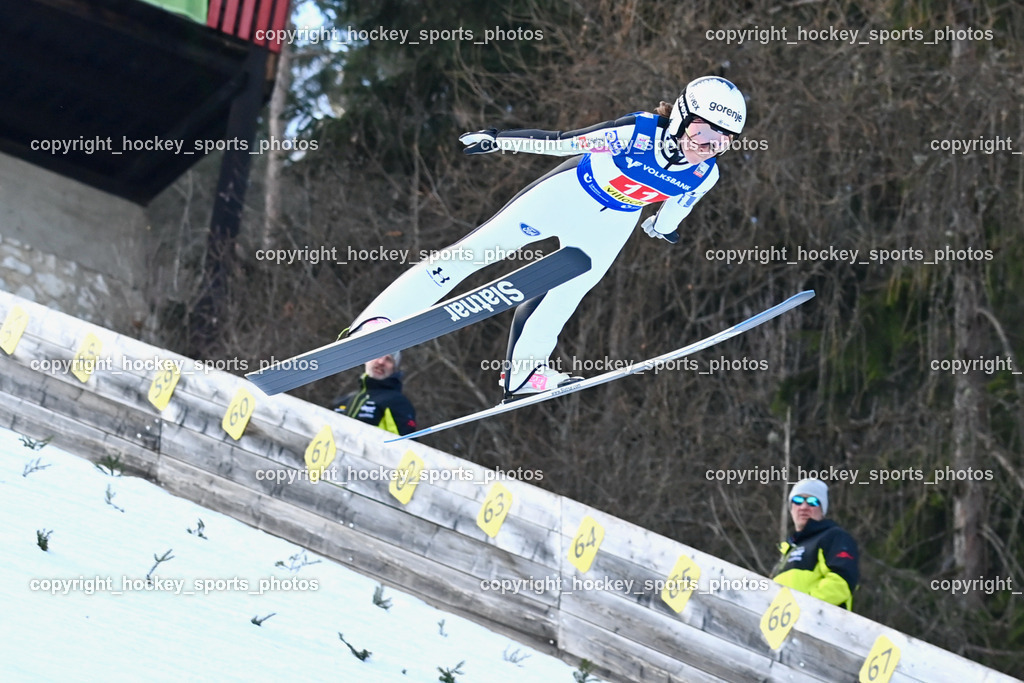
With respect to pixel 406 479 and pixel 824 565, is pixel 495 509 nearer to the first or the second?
pixel 406 479

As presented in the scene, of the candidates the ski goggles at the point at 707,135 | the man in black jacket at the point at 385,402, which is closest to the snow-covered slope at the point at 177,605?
the man in black jacket at the point at 385,402

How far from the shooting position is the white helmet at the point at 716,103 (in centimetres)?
471

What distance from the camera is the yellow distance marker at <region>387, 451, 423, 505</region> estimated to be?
594cm

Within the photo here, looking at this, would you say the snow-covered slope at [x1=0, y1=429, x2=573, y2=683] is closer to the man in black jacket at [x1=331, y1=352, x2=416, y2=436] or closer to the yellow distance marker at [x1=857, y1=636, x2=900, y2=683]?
the man in black jacket at [x1=331, y1=352, x2=416, y2=436]

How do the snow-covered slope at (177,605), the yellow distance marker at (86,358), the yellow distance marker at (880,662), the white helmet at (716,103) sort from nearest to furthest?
1. the snow-covered slope at (177,605)
2. the white helmet at (716,103)
3. the yellow distance marker at (880,662)
4. the yellow distance marker at (86,358)

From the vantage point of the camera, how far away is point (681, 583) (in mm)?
5469

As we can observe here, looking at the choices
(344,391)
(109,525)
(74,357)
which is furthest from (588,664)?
(344,391)

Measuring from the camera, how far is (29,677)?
3422mm

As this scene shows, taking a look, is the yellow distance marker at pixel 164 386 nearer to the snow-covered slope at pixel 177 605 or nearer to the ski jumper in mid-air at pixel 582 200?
the snow-covered slope at pixel 177 605

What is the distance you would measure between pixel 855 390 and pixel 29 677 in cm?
810

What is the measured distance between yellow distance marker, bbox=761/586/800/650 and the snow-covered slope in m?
0.83

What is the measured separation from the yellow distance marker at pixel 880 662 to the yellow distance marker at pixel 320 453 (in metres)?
2.54

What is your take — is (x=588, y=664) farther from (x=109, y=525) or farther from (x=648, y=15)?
(x=648, y=15)

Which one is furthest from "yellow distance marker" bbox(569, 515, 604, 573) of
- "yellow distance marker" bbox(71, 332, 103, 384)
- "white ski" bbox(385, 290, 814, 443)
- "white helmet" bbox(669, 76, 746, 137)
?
"yellow distance marker" bbox(71, 332, 103, 384)
